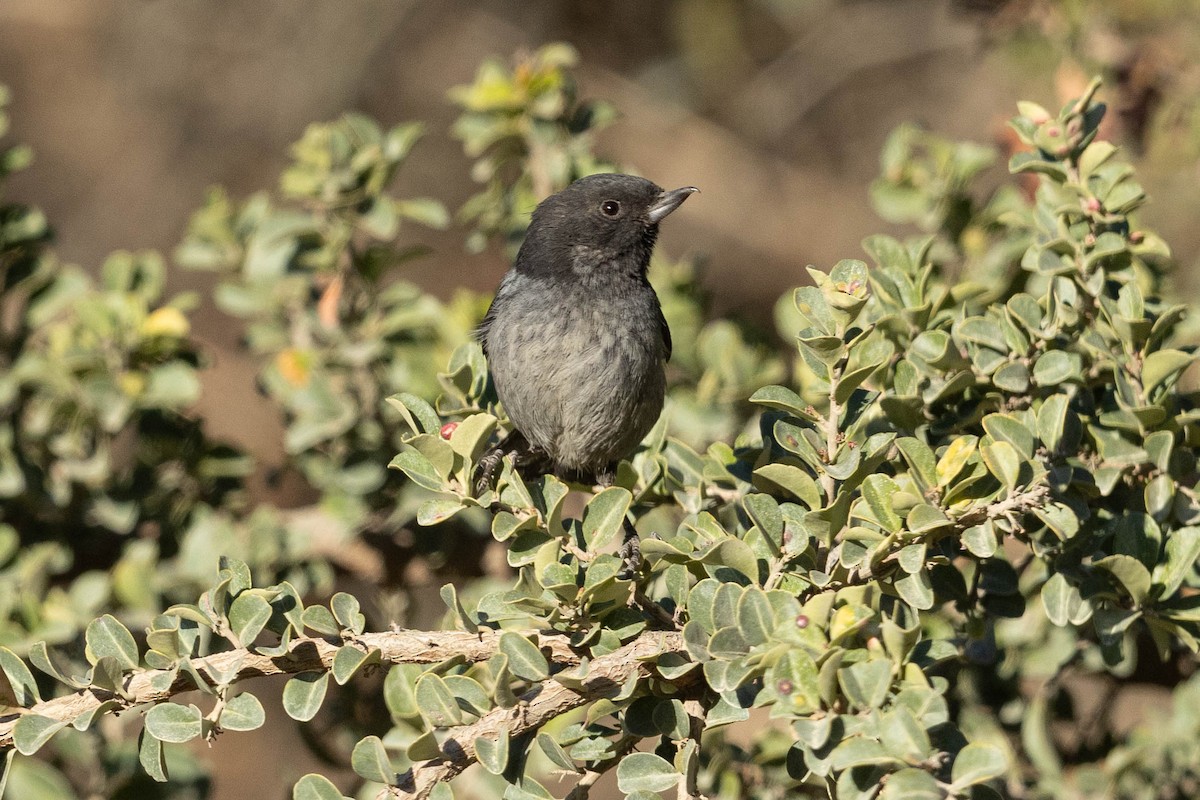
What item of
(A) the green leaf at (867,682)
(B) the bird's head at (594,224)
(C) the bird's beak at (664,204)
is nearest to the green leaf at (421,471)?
(A) the green leaf at (867,682)

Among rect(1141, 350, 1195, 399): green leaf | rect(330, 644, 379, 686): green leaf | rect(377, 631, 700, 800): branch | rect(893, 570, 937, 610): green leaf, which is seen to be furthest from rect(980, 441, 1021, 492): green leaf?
rect(330, 644, 379, 686): green leaf

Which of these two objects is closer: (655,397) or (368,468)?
(655,397)

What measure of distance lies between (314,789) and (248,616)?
33 centimetres

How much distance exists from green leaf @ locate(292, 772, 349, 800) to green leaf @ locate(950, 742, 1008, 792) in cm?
103

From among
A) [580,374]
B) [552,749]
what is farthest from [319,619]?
[580,374]

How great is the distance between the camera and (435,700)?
211 centimetres

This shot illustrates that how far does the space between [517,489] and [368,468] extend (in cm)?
152

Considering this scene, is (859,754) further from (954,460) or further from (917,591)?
(954,460)

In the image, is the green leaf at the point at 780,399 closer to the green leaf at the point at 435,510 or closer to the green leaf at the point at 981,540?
the green leaf at the point at 981,540

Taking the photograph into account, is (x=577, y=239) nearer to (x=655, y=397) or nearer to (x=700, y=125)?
(x=655, y=397)

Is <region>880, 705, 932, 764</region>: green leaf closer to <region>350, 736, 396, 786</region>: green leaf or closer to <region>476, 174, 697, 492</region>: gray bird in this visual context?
<region>350, 736, 396, 786</region>: green leaf

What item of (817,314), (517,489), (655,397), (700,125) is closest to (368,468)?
(655,397)

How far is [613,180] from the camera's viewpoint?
3.70m

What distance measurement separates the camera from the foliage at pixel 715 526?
211 cm
